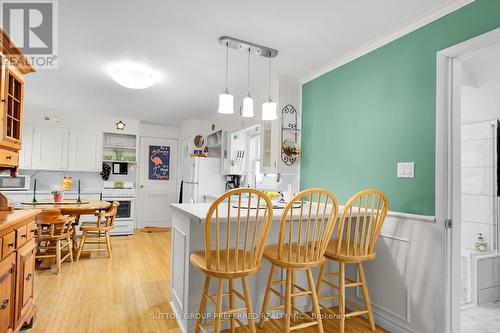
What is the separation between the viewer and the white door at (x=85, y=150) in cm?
576

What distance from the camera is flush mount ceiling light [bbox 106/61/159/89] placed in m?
3.14

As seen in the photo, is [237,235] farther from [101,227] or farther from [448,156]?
[101,227]

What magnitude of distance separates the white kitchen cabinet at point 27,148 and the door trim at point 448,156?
6.25m

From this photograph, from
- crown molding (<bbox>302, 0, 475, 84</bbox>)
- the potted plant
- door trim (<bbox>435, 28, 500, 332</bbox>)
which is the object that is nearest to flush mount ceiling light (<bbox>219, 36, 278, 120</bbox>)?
crown molding (<bbox>302, 0, 475, 84</bbox>)

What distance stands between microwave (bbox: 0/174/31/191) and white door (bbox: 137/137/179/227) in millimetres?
2002

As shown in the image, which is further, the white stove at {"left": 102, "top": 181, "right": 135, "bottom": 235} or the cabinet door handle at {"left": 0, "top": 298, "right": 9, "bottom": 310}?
the white stove at {"left": 102, "top": 181, "right": 135, "bottom": 235}

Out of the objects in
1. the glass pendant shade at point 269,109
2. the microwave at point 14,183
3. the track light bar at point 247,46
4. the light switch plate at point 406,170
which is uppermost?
the track light bar at point 247,46

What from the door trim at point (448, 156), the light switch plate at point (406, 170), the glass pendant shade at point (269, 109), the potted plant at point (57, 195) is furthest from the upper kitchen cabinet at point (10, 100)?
the door trim at point (448, 156)

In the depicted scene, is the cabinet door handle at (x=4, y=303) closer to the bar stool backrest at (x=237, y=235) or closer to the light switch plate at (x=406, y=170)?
the bar stool backrest at (x=237, y=235)

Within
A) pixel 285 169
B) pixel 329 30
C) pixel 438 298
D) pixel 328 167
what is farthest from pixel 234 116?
pixel 438 298

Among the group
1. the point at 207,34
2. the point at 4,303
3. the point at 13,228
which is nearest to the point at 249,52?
the point at 207,34

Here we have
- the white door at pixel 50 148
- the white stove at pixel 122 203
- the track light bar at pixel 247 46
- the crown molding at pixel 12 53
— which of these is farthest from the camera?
the white stove at pixel 122 203

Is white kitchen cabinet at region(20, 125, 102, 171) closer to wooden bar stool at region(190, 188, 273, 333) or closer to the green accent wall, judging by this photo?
the green accent wall

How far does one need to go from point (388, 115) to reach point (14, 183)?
5995 millimetres
